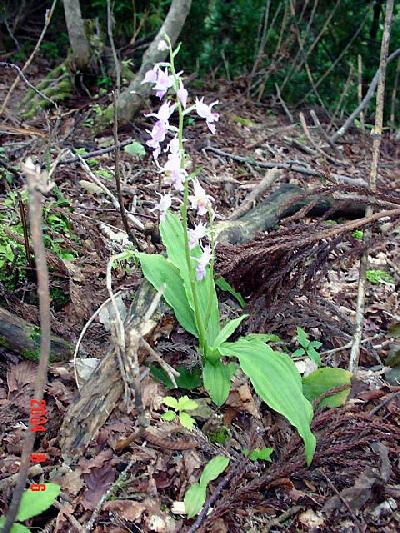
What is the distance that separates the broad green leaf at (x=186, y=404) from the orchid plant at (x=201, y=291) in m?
0.10

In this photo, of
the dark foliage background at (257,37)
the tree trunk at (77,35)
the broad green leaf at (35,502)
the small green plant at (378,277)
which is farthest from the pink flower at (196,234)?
the dark foliage background at (257,37)

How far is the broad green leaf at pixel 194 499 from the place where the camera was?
177cm

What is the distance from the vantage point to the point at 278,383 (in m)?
2.00

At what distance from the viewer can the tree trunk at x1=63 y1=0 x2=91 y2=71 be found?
5.12 meters

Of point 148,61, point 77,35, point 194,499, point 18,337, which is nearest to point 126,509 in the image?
point 194,499

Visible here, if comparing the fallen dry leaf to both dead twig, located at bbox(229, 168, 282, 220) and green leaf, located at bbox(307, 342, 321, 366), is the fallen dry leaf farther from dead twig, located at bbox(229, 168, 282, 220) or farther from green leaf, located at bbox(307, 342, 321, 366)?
dead twig, located at bbox(229, 168, 282, 220)

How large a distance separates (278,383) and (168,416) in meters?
0.43

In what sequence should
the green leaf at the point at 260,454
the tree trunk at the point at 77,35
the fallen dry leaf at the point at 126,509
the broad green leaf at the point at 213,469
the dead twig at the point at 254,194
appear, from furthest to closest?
the tree trunk at the point at 77,35, the dead twig at the point at 254,194, the green leaf at the point at 260,454, the broad green leaf at the point at 213,469, the fallen dry leaf at the point at 126,509

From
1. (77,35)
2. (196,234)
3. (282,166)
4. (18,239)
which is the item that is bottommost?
(282,166)

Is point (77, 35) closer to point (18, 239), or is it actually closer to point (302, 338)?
Result: point (18, 239)

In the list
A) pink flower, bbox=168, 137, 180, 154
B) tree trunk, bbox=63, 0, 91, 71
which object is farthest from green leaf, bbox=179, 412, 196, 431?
tree trunk, bbox=63, 0, 91, 71

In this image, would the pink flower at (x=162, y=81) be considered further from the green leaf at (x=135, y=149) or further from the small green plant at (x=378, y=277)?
the green leaf at (x=135, y=149)

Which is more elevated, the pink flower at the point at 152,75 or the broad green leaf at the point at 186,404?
the pink flower at the point at 152,75

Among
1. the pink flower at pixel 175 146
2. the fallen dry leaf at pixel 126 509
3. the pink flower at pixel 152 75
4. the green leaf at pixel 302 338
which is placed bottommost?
the green leaf at pixel 302 338
